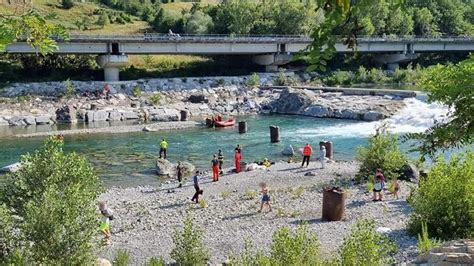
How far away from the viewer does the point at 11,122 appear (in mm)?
48656

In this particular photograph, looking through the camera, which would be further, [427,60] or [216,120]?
[427,60]

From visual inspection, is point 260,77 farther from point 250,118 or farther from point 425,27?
point 425,27

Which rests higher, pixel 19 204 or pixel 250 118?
pixel 19 204

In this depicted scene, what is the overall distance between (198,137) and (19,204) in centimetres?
2806

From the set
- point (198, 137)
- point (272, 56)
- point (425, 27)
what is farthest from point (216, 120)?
point (425, 27)

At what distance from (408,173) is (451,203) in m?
10.3

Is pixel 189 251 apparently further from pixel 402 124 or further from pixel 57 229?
pixel 402 124

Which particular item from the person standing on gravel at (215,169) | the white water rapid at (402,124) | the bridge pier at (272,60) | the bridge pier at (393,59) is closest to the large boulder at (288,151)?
the white water rapid at (402,124)

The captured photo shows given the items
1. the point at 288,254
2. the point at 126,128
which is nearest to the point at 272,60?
the point at 126,128

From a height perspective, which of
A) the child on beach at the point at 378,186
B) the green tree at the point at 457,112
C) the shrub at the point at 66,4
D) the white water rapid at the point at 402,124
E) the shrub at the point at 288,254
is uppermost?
the shrub at the point at 66,4

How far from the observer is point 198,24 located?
90.7 metres

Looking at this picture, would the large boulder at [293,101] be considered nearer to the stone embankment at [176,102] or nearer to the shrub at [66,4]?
the stone embankment at [176,102]

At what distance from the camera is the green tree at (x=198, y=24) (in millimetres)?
90125

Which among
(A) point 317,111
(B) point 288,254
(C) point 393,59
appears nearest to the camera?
(B) point 288,254
